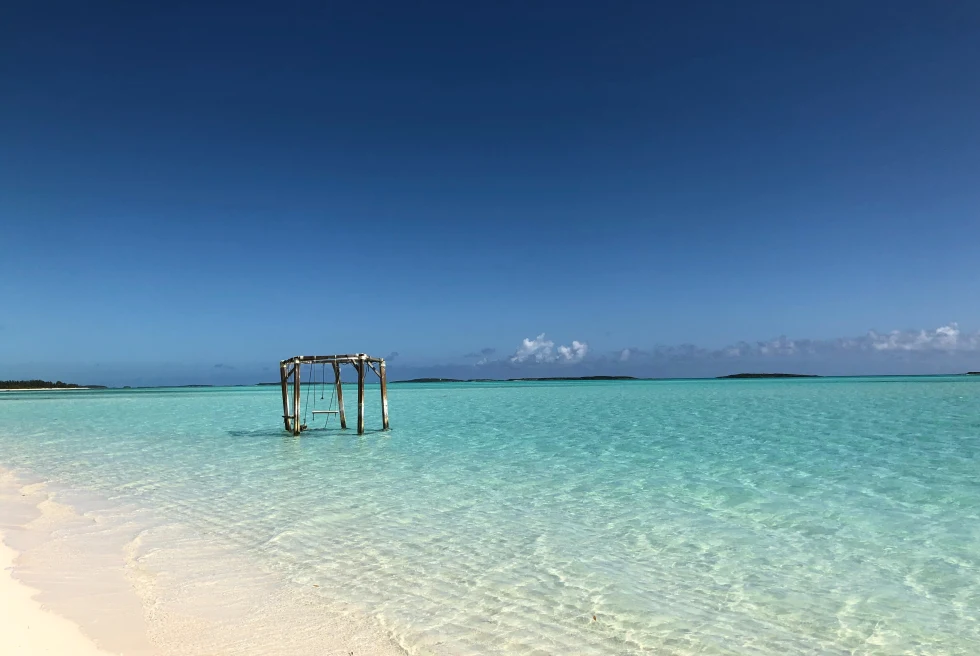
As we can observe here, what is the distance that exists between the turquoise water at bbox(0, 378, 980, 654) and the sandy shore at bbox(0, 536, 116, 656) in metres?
2.04

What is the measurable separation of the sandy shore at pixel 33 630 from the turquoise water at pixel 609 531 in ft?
6.70

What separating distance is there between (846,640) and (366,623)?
398 cm

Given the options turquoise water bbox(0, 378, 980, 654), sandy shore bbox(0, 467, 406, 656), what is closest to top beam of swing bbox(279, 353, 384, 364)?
turquoise water bbox(0, 378, 980, 654)

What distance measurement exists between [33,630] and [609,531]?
6125mm

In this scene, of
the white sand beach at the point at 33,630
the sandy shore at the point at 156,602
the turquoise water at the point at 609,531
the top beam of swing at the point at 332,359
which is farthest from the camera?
the top beam of swing at the point at 332,359

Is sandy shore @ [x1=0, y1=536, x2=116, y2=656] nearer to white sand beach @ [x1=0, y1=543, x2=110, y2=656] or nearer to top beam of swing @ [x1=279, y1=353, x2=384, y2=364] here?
white sand beach @ [x1=0, y1=543, x2=110, y2=656]

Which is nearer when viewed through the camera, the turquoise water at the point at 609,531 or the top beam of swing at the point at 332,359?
the turquoise water at the point at 609,531

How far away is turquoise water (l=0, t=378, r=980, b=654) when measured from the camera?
16.6 ft

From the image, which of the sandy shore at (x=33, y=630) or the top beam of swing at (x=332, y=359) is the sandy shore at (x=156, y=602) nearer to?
the sandy shore at (x=33, y=630)

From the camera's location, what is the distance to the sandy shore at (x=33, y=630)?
14.4 feet

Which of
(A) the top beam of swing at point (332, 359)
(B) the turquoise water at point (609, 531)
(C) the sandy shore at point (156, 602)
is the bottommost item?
(B) the turquoise water at point (609, 531)

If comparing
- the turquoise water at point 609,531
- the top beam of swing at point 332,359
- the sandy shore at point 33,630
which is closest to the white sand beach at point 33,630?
the sandy shore at point 33,630

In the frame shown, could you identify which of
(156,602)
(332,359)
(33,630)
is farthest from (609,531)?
(332,359)

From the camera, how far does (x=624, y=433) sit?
19359 millimetres
